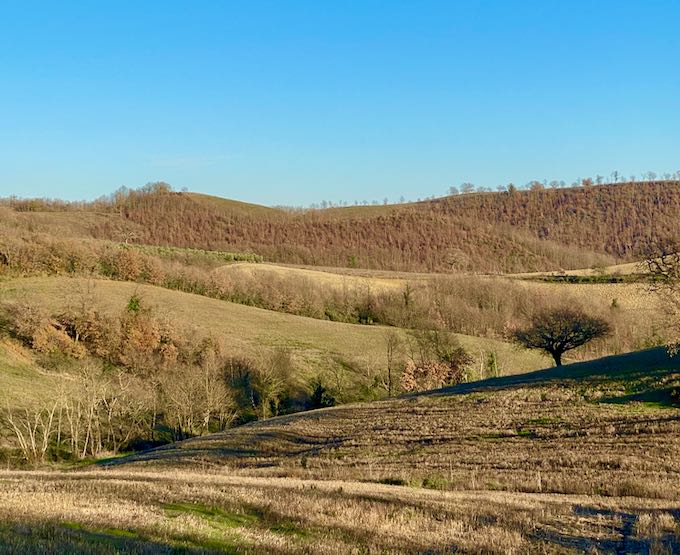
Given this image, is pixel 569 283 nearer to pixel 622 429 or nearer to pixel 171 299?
pixel 171 299

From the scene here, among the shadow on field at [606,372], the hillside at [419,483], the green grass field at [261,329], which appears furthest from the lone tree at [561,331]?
the green grass field at [261,329]

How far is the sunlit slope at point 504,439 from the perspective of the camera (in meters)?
23.7

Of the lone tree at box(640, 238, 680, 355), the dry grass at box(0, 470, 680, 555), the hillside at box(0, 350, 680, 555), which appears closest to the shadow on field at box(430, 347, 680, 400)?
the hillside at box(0, 350, 680, 555)

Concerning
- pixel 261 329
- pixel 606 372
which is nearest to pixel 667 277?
pixel 606 372

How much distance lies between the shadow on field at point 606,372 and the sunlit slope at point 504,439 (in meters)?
0.10

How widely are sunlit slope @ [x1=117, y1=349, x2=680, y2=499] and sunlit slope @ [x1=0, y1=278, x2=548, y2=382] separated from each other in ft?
126

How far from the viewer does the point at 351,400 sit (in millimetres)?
76438

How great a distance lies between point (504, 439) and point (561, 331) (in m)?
35.2

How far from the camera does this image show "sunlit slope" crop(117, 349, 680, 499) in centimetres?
2370

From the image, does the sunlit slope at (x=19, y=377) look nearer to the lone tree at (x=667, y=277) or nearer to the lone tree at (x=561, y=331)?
the lone tree at (x=561, y=331)

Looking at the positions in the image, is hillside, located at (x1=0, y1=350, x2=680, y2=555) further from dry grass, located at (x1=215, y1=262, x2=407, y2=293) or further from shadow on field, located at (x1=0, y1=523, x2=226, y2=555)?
dry grass, located at (x1=215, y1=262, x2=407, y2=293)

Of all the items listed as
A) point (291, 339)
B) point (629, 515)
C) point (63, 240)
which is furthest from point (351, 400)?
point (629, 515)

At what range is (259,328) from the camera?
317 ft

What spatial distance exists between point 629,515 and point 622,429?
15.8 metres
